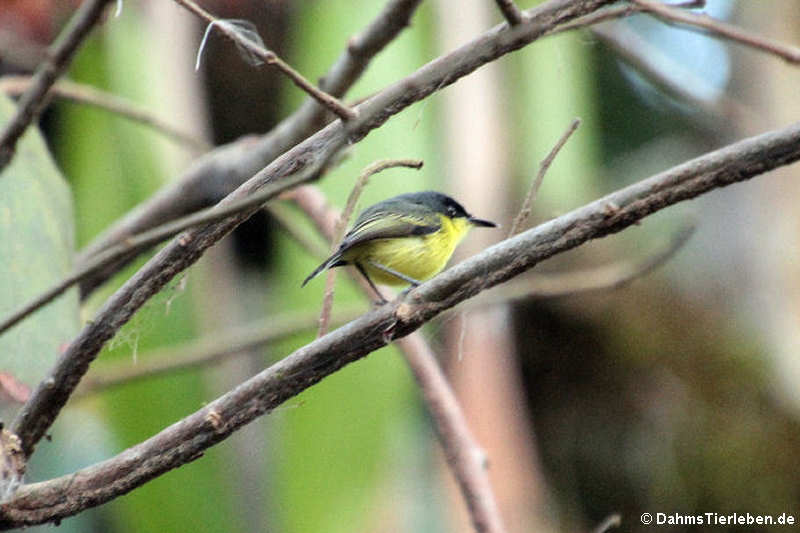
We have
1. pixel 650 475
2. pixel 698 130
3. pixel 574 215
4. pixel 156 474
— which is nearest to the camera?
pixel 574 215

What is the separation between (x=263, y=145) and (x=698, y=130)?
3.25m

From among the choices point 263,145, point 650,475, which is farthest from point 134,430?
point 650,475

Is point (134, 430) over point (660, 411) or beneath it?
over

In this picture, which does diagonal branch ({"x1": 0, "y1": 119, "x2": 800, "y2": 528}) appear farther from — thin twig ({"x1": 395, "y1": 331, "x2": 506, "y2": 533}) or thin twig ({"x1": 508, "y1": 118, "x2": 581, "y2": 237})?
thin twig ({"x1": 395, "y1": 331, "x2": 506, "y2": 533})

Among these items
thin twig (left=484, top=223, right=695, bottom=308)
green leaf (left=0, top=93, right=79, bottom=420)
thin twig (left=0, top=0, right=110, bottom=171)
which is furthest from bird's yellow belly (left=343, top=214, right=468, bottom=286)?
thin twig (left=0, top=0, right=110, bottom=171)

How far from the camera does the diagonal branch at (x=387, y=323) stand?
0.87m

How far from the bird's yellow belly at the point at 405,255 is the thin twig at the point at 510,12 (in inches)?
39.7

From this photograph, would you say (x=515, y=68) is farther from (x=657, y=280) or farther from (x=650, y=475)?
(x=650, y=475)

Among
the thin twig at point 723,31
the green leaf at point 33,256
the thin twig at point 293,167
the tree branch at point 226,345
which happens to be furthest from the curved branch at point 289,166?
the tree branch at point 226,345

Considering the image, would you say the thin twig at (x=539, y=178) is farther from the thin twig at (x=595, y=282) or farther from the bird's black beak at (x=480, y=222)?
the bird's black beak at (x=480, y=222)

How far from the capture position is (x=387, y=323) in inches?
38.4

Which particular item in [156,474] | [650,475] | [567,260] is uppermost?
[156,474]

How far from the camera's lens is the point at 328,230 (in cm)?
201

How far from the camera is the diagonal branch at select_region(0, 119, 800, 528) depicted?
2.86 feet
